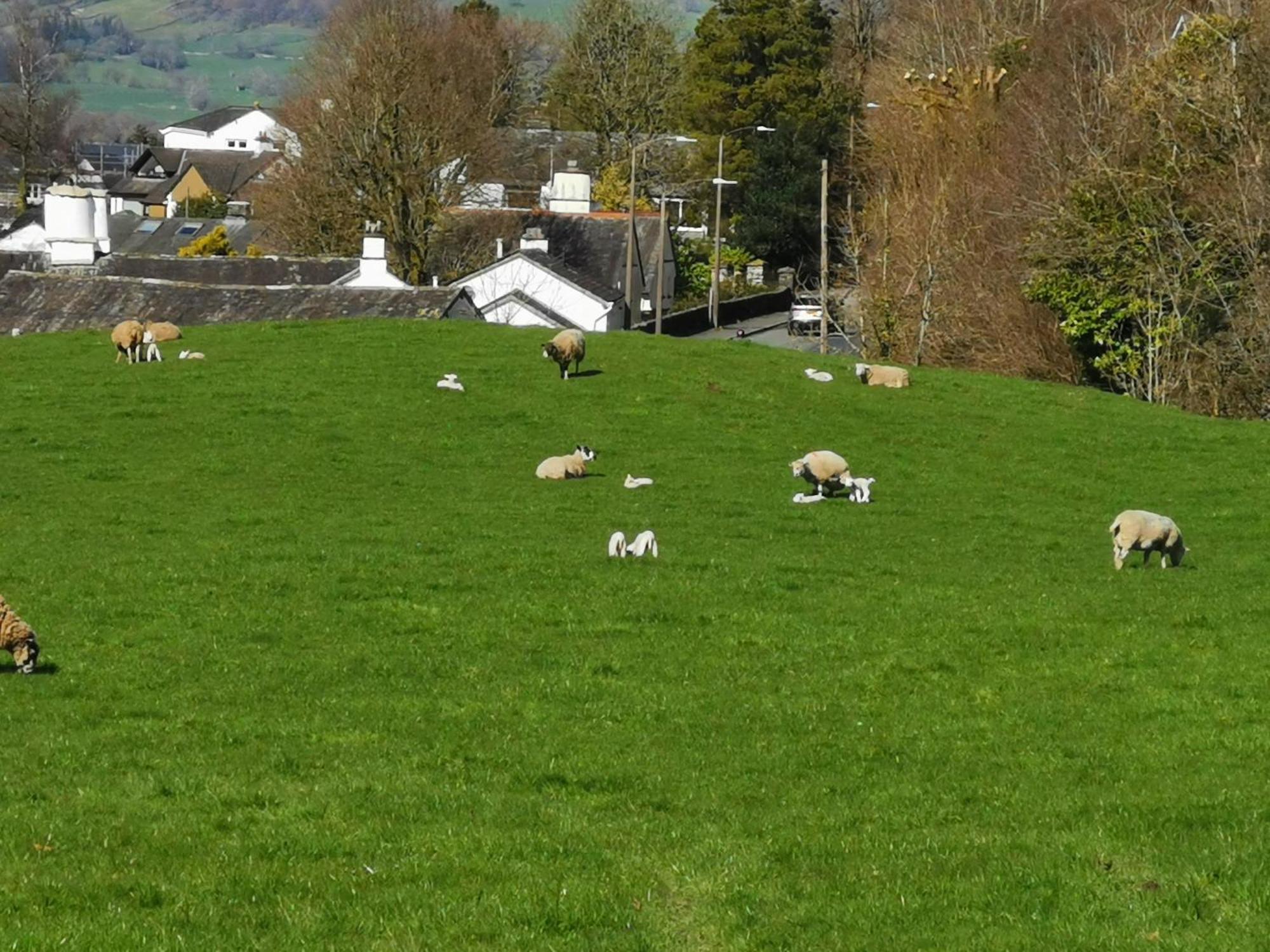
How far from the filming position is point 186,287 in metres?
59.7

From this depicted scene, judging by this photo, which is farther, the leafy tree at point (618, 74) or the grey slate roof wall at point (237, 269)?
the leafy tree at point (618, 74)

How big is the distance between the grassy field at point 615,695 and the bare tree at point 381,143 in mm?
48459

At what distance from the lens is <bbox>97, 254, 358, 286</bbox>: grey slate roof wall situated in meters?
67.8

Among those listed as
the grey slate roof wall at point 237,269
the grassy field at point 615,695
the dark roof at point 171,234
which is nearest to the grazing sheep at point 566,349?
the grassy field at point 615,695

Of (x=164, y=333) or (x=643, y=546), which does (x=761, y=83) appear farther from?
(x=643, y=546)

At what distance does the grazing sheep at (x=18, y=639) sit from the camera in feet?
56.6

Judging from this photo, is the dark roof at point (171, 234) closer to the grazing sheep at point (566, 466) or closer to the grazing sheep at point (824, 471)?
the grazing sheep at point (566, 466)

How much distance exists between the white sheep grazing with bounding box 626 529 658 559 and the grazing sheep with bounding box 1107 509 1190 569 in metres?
6.87

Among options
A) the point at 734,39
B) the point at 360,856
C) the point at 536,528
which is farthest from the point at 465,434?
the point at 734,39

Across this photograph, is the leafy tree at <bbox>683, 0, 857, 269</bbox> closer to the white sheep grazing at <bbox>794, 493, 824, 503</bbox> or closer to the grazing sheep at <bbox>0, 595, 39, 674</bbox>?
the white sheep grazing at <bbox>794, 493, 824, 503</bbox>

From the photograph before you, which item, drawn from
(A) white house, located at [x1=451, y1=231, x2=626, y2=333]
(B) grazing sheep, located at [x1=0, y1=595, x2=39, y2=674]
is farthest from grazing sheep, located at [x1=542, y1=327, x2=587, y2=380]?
(A) white house, located at [x1=451, y1=231, x2=626, y2=333]

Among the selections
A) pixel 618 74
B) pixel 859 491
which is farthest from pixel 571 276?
pixel 618 74

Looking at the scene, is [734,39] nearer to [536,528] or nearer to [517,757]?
[536,528]

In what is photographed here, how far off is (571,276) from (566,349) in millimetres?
38637
